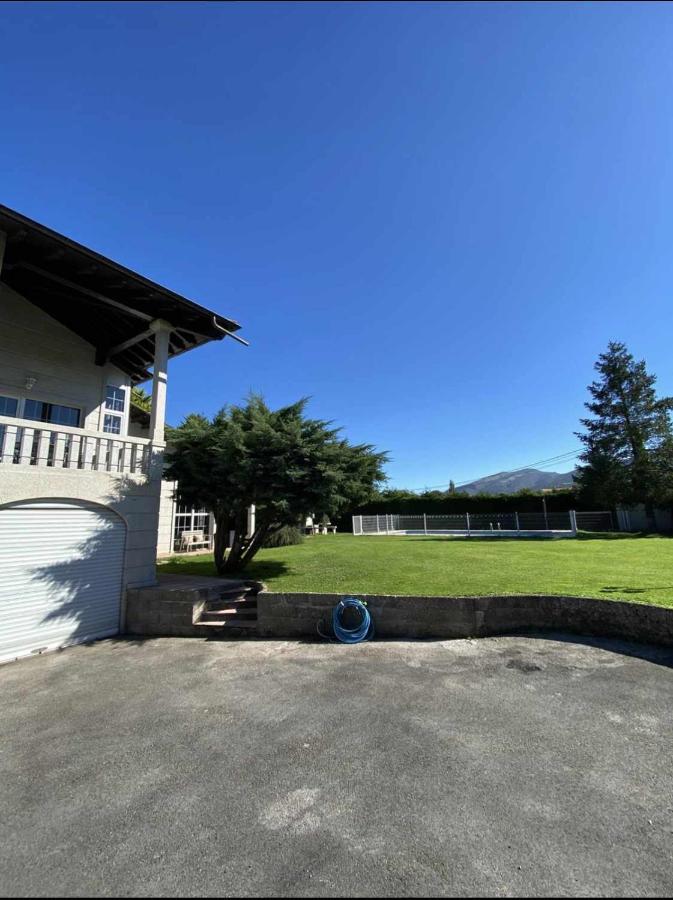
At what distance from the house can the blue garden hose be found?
405cm

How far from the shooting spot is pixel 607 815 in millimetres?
2666

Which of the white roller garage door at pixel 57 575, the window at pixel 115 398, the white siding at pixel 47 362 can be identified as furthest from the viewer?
the window at pixel 115 398

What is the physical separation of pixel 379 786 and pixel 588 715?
2.49 metres

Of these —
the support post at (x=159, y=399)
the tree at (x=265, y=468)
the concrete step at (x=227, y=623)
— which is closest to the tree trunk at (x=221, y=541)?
the tree at (x=265, y=468)

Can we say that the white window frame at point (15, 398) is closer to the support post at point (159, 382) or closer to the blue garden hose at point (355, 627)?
the support post at point (159, 382)

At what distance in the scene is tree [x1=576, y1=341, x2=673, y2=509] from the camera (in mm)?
24906

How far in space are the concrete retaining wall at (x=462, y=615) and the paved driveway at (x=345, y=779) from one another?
632 millimetres

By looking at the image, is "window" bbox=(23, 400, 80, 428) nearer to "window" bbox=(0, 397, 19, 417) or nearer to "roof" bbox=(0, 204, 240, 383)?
"window" bbox=(0, 397, 19, 417)

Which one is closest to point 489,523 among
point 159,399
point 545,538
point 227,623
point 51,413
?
point 545,538

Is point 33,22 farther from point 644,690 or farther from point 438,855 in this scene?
point 644,690

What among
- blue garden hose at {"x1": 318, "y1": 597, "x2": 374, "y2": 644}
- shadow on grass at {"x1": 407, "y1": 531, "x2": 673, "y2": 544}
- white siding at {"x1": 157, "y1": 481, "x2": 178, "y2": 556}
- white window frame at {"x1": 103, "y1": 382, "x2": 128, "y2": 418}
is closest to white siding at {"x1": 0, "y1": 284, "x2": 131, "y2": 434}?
white window frame at {"x1": 103, "y1": 382, "x2": 128, "y2": 418}

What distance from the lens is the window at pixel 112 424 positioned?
39.5ft

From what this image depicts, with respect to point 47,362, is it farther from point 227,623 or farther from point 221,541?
point 227,623

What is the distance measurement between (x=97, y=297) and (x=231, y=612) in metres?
7.38
